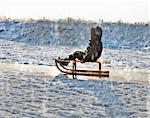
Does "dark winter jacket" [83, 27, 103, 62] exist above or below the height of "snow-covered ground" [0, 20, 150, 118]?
above

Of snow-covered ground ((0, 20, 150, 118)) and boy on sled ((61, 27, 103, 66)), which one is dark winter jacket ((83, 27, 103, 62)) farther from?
snow-covered ground ((0, 20, 150, 118))

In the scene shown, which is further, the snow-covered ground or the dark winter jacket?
the dark winter jacket

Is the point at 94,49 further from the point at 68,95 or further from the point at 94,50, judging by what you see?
the point at 68,95

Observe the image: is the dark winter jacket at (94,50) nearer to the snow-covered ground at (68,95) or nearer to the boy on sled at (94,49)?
the boy on sled at (94,49)

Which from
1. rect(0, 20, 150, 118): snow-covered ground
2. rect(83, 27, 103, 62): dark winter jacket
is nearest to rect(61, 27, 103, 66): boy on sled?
rect(83, 27, 103, 62): dark winter jacket

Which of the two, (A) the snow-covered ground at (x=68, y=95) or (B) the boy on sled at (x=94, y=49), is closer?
(A) the snow-covered ground at (x=68, y=95)

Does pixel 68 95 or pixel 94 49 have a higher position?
pixel 94 49

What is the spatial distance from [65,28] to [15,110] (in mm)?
19242

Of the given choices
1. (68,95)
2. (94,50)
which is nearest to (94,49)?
(94,50)

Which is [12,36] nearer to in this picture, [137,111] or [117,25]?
[117,25]

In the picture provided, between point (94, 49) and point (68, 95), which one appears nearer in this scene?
point (68, 95)

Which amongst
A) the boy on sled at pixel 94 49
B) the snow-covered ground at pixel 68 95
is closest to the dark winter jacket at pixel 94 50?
the boy on sled at pixel 94 49

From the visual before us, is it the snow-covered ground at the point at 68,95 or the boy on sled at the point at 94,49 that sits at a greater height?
the boy on sled at the point at 94,49

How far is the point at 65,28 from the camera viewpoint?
24.6 metres
